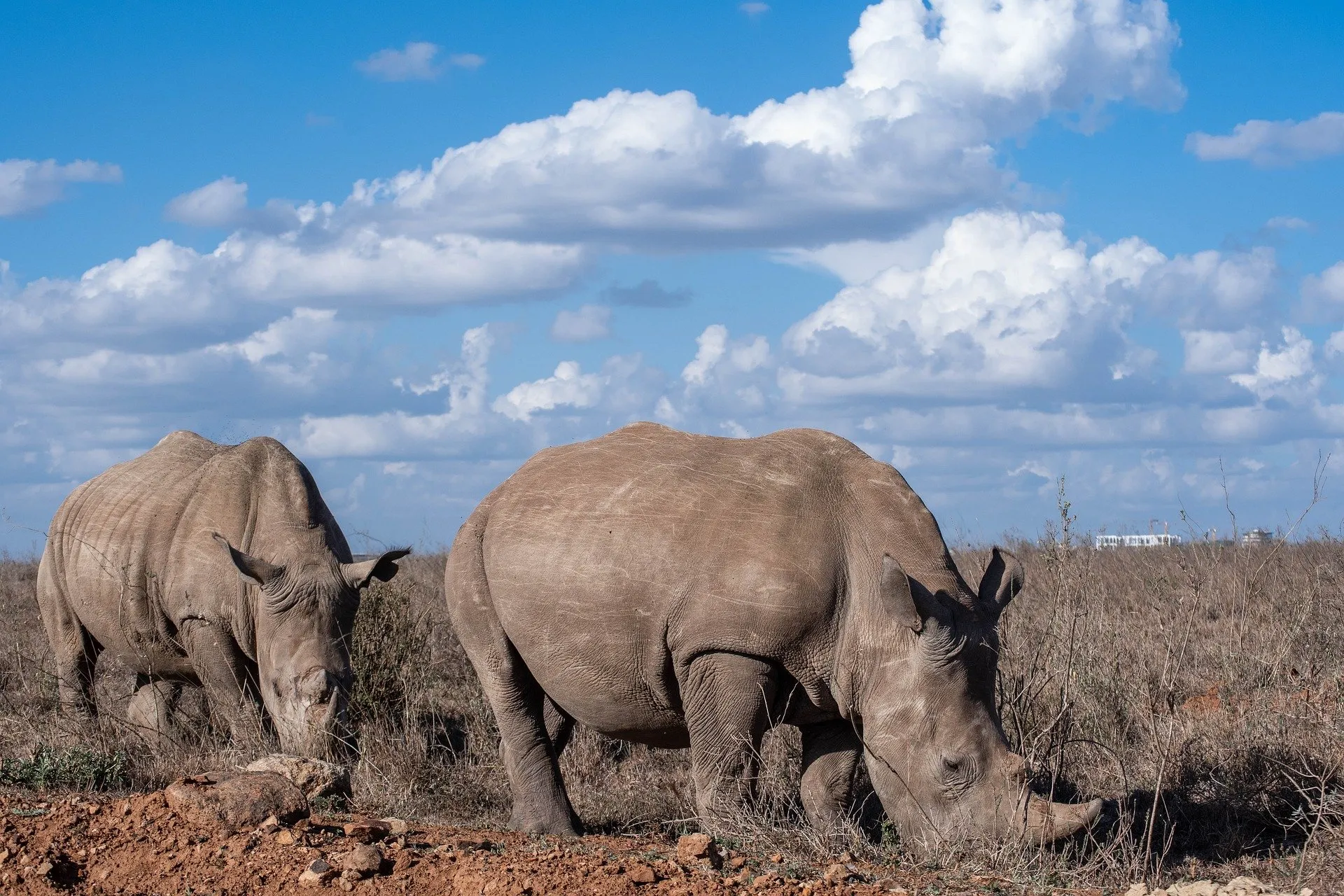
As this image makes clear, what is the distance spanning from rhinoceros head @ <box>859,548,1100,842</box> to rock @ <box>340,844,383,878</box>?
212 centimetres

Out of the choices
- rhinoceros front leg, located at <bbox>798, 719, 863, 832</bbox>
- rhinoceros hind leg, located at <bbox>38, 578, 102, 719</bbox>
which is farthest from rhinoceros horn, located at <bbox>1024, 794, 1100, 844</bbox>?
rhinoceros hind leg, located at <bbox>38, 578, 102, 719</bbox>

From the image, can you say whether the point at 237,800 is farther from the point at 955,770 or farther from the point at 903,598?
the point at 955,770

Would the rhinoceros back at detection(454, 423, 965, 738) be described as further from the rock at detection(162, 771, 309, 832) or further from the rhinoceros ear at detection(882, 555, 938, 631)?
the rock at detection(162, 771, 309, 832)

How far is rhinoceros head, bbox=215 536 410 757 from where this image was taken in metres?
8.34

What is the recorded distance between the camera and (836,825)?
640cm

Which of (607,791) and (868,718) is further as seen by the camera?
(607,791)

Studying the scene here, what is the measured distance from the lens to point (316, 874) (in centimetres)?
521

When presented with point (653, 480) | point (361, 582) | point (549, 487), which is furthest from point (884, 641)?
point (361, 582)

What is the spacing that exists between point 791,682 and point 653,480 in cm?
112

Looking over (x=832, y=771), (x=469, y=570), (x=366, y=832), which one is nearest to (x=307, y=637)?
(x=469, y=570)

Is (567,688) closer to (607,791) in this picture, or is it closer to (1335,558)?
(607,791)

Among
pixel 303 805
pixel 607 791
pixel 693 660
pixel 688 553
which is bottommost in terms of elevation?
pixel 607 791

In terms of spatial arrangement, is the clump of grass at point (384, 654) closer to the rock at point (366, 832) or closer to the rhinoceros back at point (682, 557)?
the rhinoceros back at point (682, 557)

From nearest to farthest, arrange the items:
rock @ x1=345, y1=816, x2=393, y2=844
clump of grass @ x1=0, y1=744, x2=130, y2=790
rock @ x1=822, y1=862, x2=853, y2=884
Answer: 1. rock @ x1=822, y1=862, x2=853, y2=884
2. rock @ x1=345, y1=816, x2=393, y2=844
3. clump of grass @ x1=0, y1=744, x2=130, y2=790
